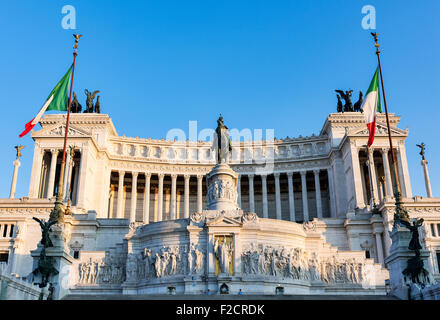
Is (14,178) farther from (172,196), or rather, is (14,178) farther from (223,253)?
(223,253)

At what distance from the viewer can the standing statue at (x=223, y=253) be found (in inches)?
1251

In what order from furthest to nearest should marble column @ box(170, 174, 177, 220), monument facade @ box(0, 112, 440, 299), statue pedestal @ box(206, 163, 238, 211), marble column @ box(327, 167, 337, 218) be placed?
marble column @ box(170, 174, 177, 220) < marble column @ box(327, 167, 337, 218) < statue pedestal @ box(206, 163, 238, 211) < monument facade @ box(0, 112, 440, 299)

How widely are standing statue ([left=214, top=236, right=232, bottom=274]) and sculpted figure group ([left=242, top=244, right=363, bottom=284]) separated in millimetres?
1142

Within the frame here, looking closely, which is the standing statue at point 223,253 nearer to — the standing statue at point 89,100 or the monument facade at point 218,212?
the monument facade at point 218,212

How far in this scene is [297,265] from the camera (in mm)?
34125

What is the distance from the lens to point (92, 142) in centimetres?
6378

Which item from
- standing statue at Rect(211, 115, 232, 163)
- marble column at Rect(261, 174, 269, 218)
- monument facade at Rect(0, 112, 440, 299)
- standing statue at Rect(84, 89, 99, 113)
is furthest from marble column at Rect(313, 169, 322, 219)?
standing statue at Rect(84, 89, 99, 113)

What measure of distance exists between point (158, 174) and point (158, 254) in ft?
123

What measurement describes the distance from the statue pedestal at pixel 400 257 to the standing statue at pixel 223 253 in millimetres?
11422

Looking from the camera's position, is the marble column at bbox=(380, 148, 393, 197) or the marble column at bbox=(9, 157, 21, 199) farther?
the marble column at bbox=(380, 148, 393, 197)

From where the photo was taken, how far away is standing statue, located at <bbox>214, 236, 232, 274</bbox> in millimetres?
31781

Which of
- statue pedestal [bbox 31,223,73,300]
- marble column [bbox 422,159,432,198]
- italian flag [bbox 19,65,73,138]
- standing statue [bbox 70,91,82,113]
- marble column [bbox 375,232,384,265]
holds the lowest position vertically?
statue pedestal [bbox 31,223,73,300]

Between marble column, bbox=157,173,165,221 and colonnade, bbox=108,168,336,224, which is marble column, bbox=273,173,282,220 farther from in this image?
marble column, bbox=157,173,165,221
